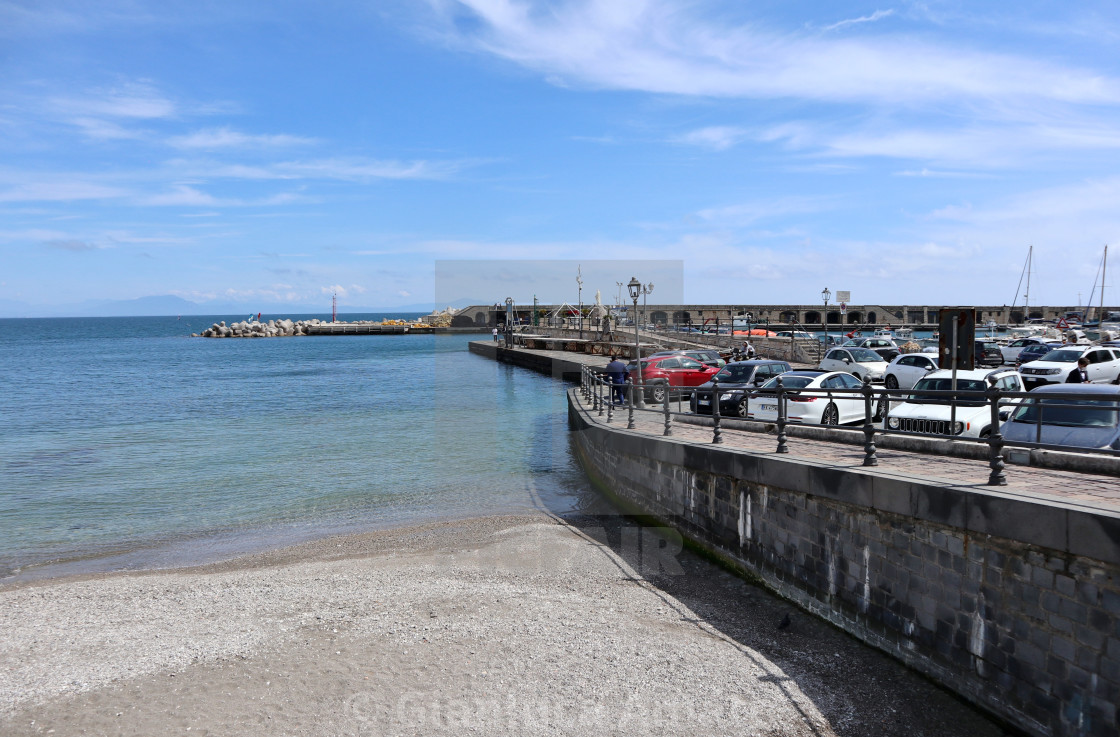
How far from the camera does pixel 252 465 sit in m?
25.1

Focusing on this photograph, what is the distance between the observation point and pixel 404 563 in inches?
535

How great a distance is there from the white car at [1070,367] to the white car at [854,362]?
17.5ft

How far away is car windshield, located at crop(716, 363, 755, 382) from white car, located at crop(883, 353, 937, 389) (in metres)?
8.09

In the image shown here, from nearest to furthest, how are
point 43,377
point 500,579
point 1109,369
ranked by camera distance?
point 500,579
point 1109,369
point 43,377

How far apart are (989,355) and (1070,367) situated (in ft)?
45.0

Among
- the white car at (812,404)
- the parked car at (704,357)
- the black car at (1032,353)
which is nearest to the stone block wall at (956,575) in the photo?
the white car at (812,404)

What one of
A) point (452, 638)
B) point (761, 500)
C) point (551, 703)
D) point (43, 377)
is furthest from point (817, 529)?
point (43, 377)

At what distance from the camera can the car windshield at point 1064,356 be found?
29.2m

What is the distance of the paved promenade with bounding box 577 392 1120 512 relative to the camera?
7328 mm

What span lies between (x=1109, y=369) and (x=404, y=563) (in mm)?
28124

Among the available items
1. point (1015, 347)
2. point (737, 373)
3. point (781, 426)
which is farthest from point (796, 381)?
point (1015, 347)

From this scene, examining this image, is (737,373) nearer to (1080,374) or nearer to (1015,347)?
(1080,374)

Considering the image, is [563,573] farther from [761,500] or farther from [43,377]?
[43,377]

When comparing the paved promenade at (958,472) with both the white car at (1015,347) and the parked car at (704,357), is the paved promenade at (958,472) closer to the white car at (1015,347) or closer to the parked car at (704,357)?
the parked car at (704,357)
